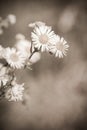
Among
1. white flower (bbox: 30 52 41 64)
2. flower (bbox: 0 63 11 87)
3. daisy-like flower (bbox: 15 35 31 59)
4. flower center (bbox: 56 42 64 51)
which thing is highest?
white flower (bbox: 30 52 41 64)

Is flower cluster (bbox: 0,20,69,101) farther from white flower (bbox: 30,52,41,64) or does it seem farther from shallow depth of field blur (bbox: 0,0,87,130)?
shallow depth of field blur (bbox: 0,0,87,130)

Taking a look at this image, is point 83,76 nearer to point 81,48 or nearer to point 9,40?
point 81,48

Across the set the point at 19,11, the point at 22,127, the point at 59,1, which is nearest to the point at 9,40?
the point at 19,11

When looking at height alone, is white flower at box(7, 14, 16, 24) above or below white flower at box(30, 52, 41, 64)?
above

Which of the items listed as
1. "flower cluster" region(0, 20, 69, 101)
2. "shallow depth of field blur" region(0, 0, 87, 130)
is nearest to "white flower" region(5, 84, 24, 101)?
"flower cluster" region(0, 20, 69, 101)

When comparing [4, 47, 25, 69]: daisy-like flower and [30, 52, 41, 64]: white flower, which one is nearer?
[4, 47, 25, 69]: daisy-like flower

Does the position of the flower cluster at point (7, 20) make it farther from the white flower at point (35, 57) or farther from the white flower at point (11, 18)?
the white flower at point (35, 57)

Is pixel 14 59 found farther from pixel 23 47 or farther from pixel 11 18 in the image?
pixel 11 18
